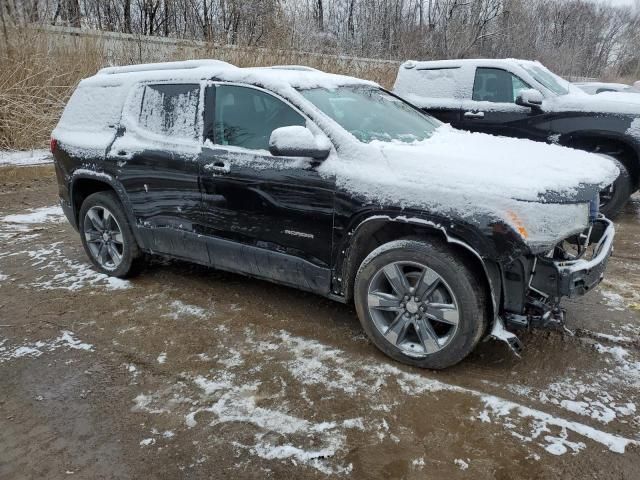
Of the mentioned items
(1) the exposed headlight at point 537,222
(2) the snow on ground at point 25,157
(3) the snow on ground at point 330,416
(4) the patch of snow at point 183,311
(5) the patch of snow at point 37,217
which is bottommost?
(5) the patch of snow at point 37,217

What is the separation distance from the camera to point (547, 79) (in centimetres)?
711

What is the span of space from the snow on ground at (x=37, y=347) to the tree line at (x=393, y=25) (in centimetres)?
→ 903

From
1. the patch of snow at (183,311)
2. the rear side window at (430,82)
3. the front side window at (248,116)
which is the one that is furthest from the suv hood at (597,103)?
the patch of snow at (183,311)

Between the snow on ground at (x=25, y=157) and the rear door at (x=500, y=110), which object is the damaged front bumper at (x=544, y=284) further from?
the snow on ground at (x=25, y=157)

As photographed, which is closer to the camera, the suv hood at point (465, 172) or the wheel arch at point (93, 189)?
the suv hood at point (465, 172)

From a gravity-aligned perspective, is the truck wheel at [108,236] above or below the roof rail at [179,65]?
below

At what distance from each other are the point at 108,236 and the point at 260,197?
189 centimetres

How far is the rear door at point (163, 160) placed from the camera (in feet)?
12.6

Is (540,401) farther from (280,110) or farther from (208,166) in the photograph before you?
(208,166)

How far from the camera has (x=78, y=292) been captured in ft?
14.2

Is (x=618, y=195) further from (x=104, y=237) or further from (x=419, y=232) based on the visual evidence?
(x=104, y=237)

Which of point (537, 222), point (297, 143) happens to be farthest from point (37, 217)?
point (537, 222)

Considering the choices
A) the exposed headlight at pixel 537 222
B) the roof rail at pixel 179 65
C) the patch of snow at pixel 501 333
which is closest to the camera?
the exposed headlight at pixel 537 222

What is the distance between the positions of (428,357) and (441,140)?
61.2 inches
